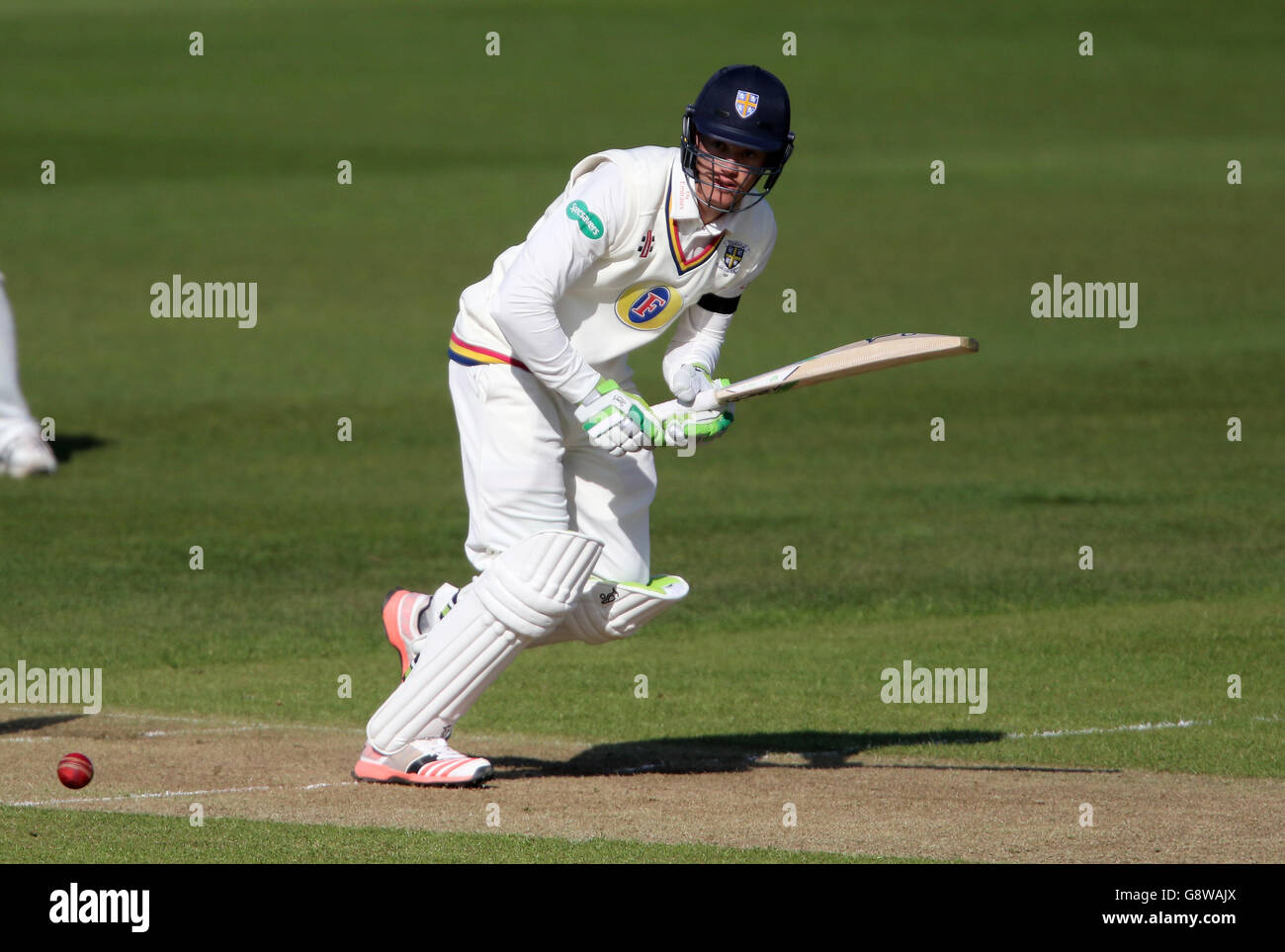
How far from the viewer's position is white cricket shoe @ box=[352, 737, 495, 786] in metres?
8.16

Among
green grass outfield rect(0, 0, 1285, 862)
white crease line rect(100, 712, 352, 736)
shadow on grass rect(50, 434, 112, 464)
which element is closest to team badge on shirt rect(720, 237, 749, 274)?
green grass outfield rect(0, 0, 1285, 862)

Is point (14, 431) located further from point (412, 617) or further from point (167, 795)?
point (167, 795)

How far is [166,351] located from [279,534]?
13589 millimetres

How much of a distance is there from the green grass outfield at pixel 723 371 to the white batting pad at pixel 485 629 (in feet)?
3.68

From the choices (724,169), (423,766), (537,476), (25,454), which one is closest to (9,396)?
(25,454)

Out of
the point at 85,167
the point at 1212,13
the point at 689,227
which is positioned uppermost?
the point at 1212,13

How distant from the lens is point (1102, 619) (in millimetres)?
12898

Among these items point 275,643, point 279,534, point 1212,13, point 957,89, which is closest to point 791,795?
point 275,643

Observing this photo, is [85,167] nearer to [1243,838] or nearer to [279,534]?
[279,534]

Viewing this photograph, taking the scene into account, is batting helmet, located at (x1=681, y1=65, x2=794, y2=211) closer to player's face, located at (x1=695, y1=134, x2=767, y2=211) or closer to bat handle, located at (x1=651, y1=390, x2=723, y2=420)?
player's face, located at (x1=695, y1=134, x2=767, y2=211)

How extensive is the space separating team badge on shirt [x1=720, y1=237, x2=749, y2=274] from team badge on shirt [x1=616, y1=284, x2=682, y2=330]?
0.86ft

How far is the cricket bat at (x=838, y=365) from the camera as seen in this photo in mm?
7961

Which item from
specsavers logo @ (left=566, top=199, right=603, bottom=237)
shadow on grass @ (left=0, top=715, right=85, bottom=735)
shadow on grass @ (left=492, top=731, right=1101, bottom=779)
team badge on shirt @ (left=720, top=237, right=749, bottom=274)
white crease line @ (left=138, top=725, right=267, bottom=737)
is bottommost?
shadow on grass @ (left=492, top=731, right=1101, bottom=779)

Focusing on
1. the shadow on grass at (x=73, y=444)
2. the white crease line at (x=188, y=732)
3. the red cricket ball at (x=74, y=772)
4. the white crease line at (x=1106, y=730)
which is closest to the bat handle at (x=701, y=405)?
the white crease line at (x=1106, y=730)
